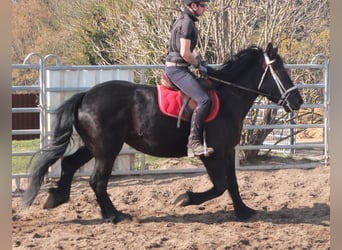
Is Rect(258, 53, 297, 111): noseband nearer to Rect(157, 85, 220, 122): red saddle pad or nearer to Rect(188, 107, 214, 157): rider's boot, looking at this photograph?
Rect(157, 85, 220, 122): red saddle pad

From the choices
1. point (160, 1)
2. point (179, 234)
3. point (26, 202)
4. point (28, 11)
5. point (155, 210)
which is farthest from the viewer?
point (28, 11)

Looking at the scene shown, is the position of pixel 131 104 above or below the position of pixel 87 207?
above

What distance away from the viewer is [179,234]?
5309 millimetres

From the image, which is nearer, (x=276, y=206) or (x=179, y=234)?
(x=179, y=234)

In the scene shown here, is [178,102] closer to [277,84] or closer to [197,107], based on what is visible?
[197,107]

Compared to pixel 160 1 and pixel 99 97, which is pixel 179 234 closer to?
pixel 99 97

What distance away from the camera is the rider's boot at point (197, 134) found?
5.59 meters

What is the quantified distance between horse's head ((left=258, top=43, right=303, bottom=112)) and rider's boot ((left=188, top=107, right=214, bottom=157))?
90 centimetres

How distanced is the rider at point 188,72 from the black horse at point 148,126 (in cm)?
17

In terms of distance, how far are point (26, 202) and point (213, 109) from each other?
7.30 feet

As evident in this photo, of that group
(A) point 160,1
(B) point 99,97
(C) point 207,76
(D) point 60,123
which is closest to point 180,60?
(C) point 207,76

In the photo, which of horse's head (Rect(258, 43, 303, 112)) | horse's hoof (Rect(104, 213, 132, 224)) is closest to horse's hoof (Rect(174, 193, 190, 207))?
horse's hoof (Rect(104, 213, 132, 224))

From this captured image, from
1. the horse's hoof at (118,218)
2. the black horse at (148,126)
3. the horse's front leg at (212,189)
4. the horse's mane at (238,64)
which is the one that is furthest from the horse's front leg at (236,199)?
the horse's hoof at (118,218)

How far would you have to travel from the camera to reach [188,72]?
5.70 meters
